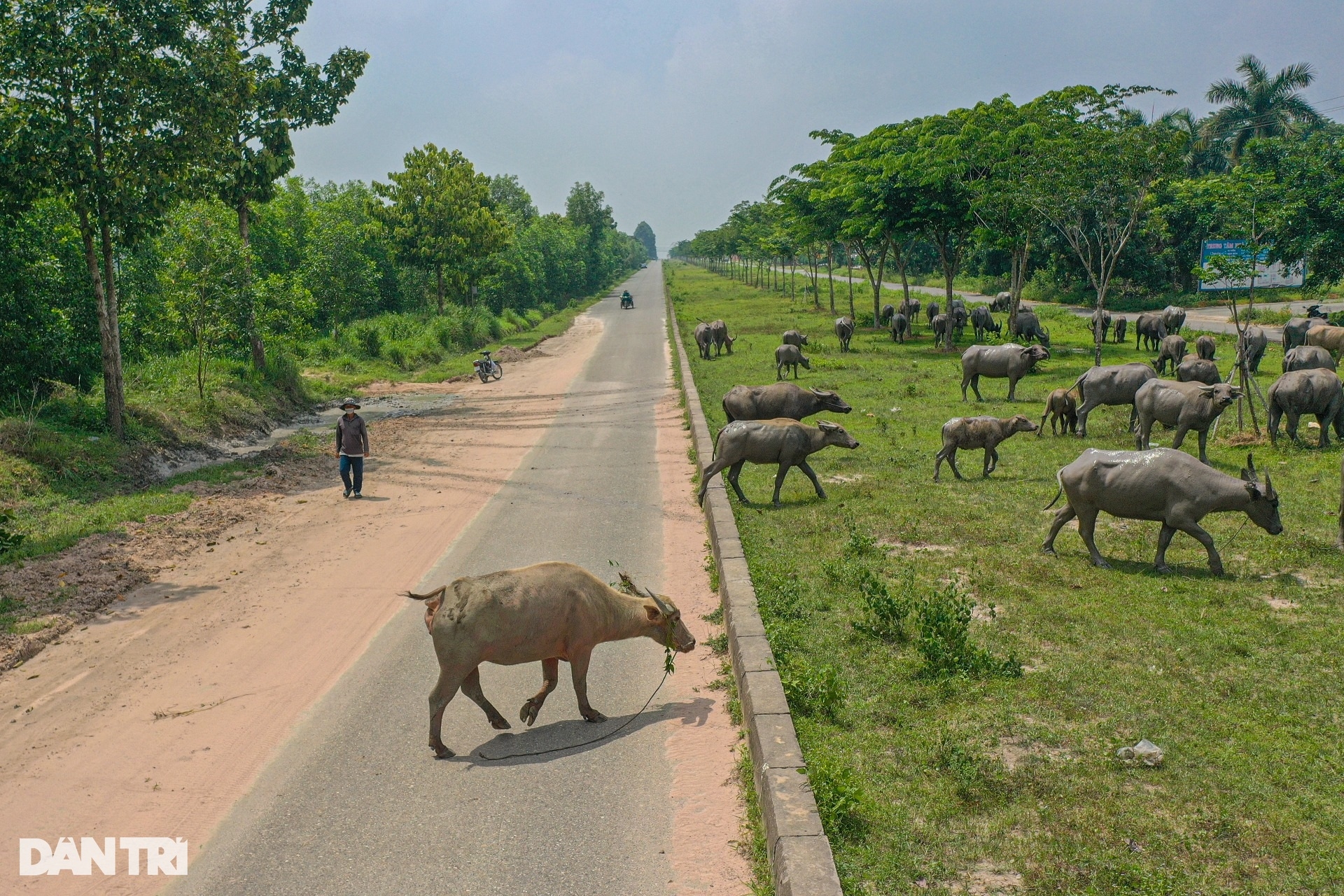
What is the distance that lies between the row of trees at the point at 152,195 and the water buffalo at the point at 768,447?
11.9 metres

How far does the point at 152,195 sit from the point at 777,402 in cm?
1209

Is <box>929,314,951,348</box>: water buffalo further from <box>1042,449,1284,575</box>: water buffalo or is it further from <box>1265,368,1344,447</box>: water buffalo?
<box>1042,449,1284,575</box>: water buffalo

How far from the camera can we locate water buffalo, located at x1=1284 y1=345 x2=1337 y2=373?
59.4 ft

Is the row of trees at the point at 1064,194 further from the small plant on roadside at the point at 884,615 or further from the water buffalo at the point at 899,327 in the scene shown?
the small plant on roadside at the point at 884,615

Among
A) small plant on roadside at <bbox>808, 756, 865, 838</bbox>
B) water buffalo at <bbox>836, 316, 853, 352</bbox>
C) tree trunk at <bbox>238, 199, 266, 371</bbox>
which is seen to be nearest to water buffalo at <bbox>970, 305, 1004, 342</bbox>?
water buffalo at <bbox>836, 316, 853, 352</bbox>

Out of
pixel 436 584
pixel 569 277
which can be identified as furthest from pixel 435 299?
pixel 436 584

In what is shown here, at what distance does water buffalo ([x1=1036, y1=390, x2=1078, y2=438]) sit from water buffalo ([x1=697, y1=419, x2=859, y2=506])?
5350mm

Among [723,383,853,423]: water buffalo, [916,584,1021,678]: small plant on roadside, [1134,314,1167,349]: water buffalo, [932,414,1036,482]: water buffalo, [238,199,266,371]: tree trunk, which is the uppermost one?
[238,199,266,371]: tree trunk

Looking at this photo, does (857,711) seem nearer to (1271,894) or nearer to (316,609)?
(1271,894)

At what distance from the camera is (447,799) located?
631 cm

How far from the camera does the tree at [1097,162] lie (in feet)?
72.1

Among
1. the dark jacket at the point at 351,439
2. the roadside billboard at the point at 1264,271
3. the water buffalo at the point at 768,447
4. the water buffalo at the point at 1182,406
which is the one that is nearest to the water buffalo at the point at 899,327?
the roadside billboard at the point at 1264,271

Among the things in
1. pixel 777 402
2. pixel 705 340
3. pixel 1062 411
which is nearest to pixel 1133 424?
pixel 1062 411

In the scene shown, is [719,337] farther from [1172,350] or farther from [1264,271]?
[1264,271]
